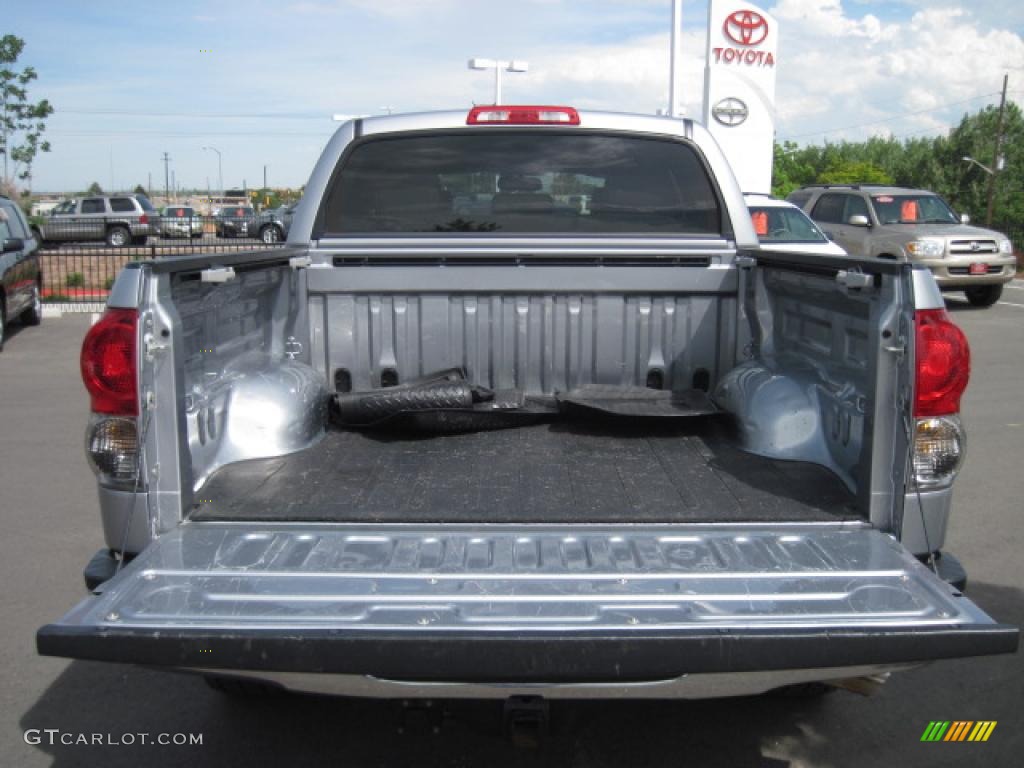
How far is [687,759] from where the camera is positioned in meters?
3.32

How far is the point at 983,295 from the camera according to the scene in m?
17.2

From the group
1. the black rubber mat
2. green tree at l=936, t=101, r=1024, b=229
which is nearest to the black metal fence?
the black rubber mat

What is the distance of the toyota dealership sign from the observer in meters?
19.8

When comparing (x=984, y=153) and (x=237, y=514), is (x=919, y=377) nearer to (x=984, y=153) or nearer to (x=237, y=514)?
(x=237, y=514)

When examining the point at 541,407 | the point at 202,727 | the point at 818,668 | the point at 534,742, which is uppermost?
the point at 541,407

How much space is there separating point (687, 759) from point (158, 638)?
6.32 feet

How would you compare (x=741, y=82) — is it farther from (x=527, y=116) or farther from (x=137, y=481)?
(x=137, y=481)

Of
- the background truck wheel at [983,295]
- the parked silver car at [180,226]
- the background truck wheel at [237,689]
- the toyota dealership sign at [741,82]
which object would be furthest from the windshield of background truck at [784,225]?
the parked silver car at [180,226]

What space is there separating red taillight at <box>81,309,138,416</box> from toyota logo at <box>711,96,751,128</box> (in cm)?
1878

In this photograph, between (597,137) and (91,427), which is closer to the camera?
(91,427)

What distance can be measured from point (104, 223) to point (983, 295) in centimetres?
2960

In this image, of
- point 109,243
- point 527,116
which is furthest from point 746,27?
point 109,243

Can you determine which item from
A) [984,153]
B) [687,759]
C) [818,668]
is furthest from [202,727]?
[984,153]

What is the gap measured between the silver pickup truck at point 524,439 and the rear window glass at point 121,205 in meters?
34.4
